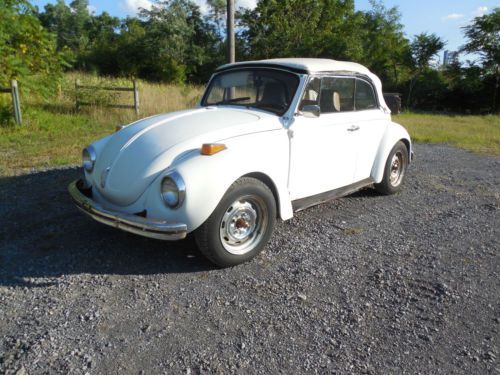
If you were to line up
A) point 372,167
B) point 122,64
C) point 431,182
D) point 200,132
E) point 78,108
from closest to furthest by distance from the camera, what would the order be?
point 200,132 → point 372,167 → point 431,182 → point 78,108 → point 122,64

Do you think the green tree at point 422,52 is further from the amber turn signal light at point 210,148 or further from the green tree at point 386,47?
the amber turn signal light at point 210,148

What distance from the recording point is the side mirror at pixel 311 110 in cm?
405

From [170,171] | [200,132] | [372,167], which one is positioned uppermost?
[200,132]

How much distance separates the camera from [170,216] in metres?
3.19

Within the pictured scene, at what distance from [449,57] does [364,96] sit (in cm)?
2538

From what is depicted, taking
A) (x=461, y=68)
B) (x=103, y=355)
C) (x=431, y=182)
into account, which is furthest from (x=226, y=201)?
(x=461, y=68)

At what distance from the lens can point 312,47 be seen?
29.4 metres

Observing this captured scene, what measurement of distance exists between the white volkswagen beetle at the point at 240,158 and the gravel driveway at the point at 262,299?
0.44 metres

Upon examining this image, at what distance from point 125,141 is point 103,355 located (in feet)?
Result: 6.46

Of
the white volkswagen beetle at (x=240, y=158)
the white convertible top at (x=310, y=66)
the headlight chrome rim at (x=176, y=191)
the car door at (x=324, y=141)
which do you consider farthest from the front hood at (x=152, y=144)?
the white convertible top at (x=310, y=66)

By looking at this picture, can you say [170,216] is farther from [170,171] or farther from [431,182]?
[431,182]

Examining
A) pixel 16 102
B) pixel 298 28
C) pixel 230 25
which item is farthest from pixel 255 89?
pixel 298 28

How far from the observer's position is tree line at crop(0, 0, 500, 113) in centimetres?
2447

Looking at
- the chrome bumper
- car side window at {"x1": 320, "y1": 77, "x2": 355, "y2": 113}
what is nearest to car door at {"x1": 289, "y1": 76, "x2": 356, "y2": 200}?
car side window at {"x1": 320, "y1": 77, "x2": 355, "y2": 113}
